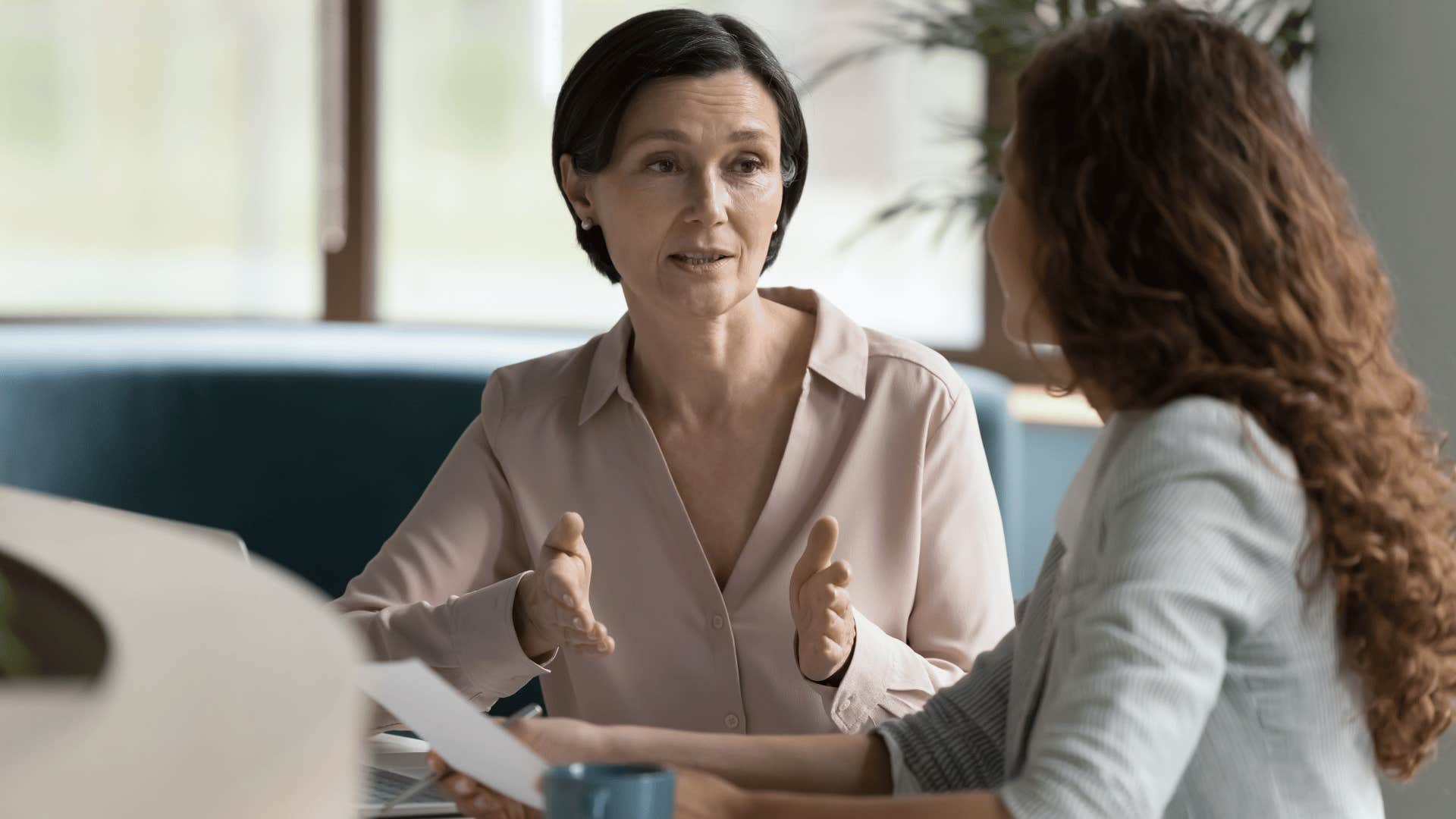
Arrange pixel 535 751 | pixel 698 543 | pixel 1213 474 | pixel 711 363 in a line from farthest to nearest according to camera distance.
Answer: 1. pixel 711 363
2. pixel 698 543
3. pixel 535 751
4. pixel 1213 474

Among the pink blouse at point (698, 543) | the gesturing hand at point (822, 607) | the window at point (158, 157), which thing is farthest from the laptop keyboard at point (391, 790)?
the window at point (158, 157)

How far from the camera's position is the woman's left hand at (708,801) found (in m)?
0.97

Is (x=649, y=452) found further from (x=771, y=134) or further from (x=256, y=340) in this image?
(x=256, y=340)

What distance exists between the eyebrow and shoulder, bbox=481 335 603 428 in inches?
11.1

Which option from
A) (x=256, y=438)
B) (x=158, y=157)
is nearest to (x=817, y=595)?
(x=256, y=438)

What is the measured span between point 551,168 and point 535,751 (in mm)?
3504

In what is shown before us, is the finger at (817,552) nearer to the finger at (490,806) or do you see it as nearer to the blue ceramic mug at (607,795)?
the finger at (490,806)

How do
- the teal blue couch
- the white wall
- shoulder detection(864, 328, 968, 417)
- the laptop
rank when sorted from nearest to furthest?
the laptop → shoulder detection(864, 328, 968, 417) → the white wall → the teal blue couch

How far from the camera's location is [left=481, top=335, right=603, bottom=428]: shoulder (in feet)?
6.19

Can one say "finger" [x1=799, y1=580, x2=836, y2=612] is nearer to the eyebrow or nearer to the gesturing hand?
the gesturing hand

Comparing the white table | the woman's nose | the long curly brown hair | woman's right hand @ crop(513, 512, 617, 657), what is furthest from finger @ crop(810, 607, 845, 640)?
the white table

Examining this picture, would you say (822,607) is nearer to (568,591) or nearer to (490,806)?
A: (568,591)

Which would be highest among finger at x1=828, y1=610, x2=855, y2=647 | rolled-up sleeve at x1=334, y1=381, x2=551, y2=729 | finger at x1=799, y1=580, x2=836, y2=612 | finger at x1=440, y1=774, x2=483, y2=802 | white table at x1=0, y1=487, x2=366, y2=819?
white table at x1=0, y1=487, x2=366, y2=819

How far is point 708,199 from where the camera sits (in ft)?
5.86
